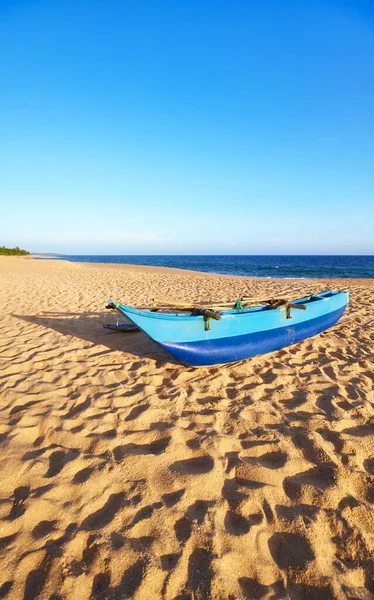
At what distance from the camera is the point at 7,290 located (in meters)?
10.9

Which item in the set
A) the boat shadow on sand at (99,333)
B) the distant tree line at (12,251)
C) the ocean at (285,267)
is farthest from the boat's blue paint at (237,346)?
the distant tree line at (12,251)

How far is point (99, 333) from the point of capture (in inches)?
245

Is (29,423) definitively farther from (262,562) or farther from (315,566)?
(315,566)

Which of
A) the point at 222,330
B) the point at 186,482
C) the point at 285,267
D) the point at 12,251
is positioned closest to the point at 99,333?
the point at 222,330

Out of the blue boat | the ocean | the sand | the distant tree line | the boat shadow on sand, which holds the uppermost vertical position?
the distant tree line

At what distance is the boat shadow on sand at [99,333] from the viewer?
204 inches

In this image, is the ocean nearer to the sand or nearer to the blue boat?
the blue boat

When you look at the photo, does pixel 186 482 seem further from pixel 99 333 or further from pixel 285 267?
pixel 285 267

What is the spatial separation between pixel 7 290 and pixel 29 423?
955cm

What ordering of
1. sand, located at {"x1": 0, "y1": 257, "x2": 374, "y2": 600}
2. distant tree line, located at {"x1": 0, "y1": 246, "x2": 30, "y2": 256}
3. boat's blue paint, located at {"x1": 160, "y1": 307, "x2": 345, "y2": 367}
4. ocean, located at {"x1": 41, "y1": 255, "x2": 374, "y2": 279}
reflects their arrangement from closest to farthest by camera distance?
sand, located at {"x1": 0, "y1": 257, "x2": 374, "y2": 600}, boat's blue paint, located at {"x1": 160, "y1": 307, "x2": 345, "y2": 367}, ocean, located at {"x1": 41, "y1": 255, "x2": 374, "y2": 279}, distant tree line, located at {"x1": 0, "y1": 246, "x2": 30, "y2": 256}

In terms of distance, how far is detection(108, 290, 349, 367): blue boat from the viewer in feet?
12.5

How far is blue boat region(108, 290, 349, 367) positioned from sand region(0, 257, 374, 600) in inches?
15.0

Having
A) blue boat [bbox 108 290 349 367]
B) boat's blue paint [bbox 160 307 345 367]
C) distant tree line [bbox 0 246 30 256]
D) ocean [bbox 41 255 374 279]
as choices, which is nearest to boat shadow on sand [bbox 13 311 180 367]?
boat's blue paint [bbox 160 307 345 367]

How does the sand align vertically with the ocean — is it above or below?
below
